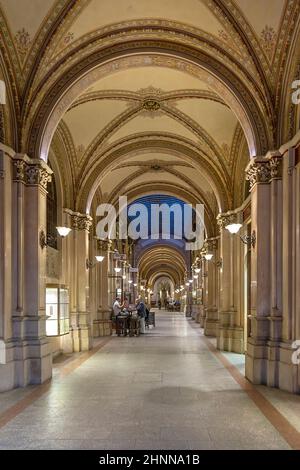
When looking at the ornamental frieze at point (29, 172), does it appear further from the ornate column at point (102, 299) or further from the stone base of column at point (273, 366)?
the ornate column at point (102, 299)

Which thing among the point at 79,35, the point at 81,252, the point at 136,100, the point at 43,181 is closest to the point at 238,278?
the point at 81,252

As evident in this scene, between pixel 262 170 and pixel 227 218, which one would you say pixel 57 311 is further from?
pixel 262 170

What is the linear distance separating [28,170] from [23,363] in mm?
3779

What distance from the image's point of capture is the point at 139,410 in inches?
295

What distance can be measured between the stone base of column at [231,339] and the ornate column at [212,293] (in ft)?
14.8

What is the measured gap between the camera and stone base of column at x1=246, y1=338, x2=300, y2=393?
8773 millimetres

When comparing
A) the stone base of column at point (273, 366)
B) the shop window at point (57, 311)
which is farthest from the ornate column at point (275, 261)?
the shop window at point (57, 311)

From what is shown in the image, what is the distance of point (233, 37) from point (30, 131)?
439cm

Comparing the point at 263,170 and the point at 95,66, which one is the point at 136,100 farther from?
the point at 263,170

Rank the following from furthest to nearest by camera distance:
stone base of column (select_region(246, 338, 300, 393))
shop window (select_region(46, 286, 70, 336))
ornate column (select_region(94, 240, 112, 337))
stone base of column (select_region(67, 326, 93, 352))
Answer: ornate column (select_region(94, 240, 112, 337)) → stone base of column (select_region(67, 326, 93, 352)) → shop window (select_region(46, 286, 70, 336)) → stone base of column (select_region(246, 338, 300, 393))

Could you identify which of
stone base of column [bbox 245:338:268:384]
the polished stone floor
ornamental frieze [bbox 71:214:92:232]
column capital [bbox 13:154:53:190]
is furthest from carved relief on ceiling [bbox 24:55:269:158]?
ornamental frieze [bbox 71:214:92:232]

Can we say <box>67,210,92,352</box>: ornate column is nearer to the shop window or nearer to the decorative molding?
the shop window

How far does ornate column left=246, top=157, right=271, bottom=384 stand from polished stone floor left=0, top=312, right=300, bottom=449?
31.8 inches

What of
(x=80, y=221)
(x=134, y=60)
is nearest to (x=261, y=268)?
(x=134, y=60)
